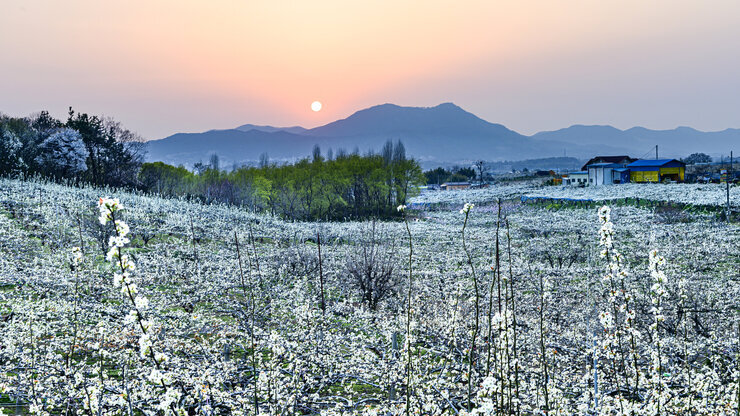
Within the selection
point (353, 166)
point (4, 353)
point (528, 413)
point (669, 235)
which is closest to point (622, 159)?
point (353, 166)

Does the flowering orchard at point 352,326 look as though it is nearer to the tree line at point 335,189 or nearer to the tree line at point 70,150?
the tree line at point 70,150

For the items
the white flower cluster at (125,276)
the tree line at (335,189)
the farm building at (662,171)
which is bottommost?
the white flower cluster at (125,276)

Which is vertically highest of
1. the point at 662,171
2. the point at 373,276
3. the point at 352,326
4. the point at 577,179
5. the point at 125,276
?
the point at 662,171

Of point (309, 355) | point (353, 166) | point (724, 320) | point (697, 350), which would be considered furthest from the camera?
point (353, 166)

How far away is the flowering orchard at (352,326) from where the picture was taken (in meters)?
5.55

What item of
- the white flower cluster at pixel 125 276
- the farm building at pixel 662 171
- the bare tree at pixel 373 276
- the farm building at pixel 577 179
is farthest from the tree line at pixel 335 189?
the white flower cluster at pixel 125 276

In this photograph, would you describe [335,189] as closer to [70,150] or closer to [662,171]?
[70,150]

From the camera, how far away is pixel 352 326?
1201 centimetres

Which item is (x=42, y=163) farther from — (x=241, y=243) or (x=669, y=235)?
(x=669, y=235)

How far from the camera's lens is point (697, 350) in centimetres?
1013

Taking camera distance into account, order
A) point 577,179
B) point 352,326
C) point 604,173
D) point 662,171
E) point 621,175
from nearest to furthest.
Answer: point 352,326, point 662,171, point 621,175, point 604,173, point 577,179

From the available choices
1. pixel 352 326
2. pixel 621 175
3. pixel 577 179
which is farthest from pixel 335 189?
pixel 577 179

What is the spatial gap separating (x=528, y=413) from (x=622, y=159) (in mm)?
91019

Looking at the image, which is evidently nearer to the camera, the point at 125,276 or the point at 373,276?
the point at 125,276
